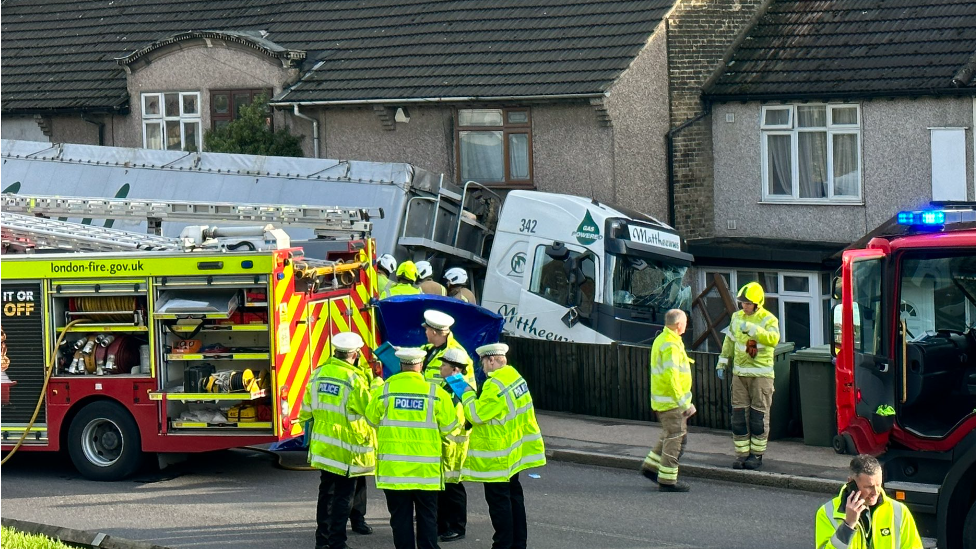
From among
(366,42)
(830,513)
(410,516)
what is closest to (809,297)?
(366,42)

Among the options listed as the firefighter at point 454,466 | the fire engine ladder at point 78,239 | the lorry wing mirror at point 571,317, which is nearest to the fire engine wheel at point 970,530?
the firefighter at point 454,466

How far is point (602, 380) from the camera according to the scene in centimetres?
1523

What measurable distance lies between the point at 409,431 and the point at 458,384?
0.67 metres

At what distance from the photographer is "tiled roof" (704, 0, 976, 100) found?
61.0ft

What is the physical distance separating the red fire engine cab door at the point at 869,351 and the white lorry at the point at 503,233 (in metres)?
7.19

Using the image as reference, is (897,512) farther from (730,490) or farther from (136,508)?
(136,508)

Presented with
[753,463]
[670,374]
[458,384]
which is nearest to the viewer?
[458,384]

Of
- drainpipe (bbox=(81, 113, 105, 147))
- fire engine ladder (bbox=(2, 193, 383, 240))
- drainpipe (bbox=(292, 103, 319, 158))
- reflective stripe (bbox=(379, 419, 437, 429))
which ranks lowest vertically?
reflective stripe (bbox=(379, 419, 437, 429))

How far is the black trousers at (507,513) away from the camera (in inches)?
365

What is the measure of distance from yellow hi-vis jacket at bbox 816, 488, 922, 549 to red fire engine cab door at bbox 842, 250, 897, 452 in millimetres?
2468

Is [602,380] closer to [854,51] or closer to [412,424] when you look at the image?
[412,424]

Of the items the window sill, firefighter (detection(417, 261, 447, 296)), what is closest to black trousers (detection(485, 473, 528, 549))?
firefighter (detection(417, 261, 447, 296))

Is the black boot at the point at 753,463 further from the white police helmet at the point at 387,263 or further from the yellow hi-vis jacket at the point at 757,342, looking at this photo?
the white police helmet at the point at 387,263

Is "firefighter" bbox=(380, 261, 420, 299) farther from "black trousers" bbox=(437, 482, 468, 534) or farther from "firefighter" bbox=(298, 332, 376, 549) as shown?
"firefighter" bbox=(298, 332, 376, 549)
